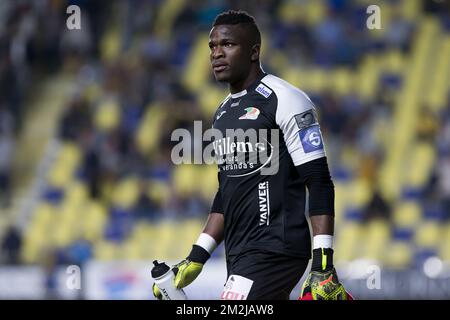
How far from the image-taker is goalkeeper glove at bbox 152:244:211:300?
5.79 metres

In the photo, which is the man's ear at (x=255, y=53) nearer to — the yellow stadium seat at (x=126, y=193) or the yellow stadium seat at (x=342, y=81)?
the yellow stadium seat at (x=126, y=193)

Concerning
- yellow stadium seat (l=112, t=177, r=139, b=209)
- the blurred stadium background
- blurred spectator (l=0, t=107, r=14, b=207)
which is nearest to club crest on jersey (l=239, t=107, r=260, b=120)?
the blurred stadium background

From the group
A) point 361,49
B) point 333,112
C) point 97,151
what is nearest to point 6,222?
point 97,151

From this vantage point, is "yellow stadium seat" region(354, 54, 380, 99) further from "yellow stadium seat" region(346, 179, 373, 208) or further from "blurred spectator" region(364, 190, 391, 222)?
"blurred spectator" region(364, 190, 391, 222)

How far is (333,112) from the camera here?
1570 cm

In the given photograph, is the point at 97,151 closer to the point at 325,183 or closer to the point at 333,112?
the point at 333,112

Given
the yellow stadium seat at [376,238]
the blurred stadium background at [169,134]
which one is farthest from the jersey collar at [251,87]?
the yellow stadium seat at [376,238]

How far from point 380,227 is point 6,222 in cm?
592

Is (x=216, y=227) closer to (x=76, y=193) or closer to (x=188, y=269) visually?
(x=188, y=269)

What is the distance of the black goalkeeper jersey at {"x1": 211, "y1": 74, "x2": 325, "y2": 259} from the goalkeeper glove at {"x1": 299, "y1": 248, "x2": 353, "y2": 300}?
0.30m

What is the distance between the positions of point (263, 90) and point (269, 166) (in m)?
0.45

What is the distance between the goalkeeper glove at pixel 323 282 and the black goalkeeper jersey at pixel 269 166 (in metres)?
0.30

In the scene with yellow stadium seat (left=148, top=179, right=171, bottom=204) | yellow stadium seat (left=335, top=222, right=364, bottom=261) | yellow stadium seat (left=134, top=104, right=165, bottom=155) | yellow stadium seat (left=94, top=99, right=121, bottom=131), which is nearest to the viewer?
yellow stadium seat (left=335, top=222, right=364, bottom=261)
